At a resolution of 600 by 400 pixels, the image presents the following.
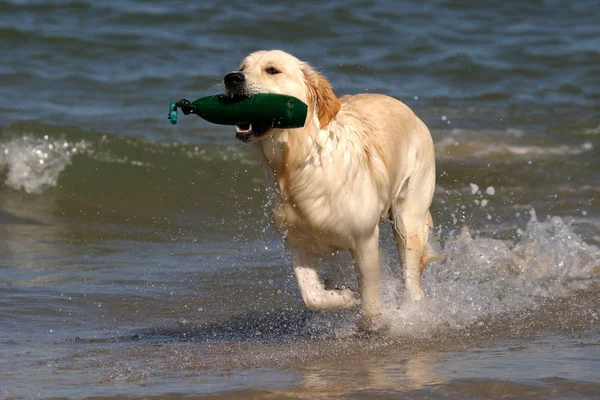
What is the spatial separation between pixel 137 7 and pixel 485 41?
21.0ft

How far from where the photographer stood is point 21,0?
1786 centimetres

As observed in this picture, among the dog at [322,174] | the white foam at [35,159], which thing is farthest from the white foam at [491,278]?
the white foam at [35,159]

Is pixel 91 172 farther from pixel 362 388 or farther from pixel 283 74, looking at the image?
pixel 362 388

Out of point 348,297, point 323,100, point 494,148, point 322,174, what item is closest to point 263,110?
point 323,100

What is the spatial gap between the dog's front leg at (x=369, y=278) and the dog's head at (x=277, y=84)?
811 mm

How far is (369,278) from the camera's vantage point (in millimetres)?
5887

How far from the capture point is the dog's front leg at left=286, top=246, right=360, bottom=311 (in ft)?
19.1

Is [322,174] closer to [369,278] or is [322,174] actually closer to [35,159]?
[369,278]

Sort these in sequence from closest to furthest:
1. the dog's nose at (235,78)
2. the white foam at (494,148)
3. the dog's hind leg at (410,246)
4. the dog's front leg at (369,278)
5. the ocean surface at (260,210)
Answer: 1. the ocean surface at (260,210)
2. the dog's nose at (235,78)
3. the dog's front leg at (369,278)
4. the dog's hind leg at (410,246)
5. the white foam at (494,148)

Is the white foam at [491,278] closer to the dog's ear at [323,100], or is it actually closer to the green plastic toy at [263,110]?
the dog's ear at [323,100]

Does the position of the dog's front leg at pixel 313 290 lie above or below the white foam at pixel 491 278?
above

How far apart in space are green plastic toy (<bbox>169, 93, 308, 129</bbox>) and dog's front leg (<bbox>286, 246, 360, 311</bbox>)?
92 centimetres

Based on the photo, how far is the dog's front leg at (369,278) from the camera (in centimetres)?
581

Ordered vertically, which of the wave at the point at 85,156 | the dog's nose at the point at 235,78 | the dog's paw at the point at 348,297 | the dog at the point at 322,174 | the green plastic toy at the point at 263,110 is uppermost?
the dog's nose at the point at 235,78
